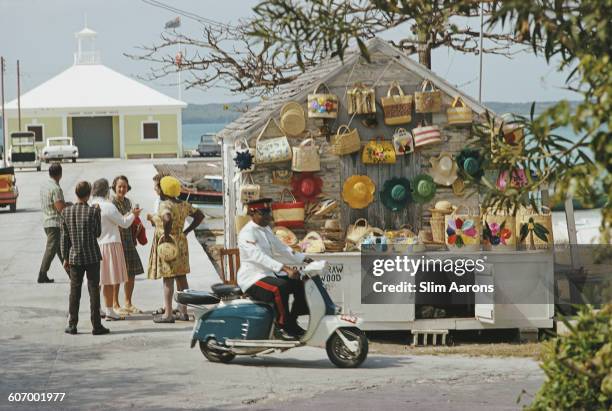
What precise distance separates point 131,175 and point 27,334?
34.6 meters

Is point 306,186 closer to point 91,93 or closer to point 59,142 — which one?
point 59,142

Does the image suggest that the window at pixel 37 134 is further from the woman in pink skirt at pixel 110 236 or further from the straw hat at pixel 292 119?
the woman in pink skirt at pixel 110 236

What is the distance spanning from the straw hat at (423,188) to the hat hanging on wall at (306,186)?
1.12m

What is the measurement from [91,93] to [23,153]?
59.3 ft

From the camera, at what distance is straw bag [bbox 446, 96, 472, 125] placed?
548 inches

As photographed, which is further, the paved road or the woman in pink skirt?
the woman in pink skirt

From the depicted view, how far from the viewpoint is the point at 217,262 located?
67.8 ft

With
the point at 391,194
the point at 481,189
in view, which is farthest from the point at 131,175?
the point at 481,189

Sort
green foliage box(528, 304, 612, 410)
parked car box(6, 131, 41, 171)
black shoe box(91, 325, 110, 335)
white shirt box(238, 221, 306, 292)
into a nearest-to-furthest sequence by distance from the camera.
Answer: green foliage box(528, 304, 612, 410)
white shirt box(238, 221, 306, 292)
black shoe box(91, 325, 110, 335)
parked car box(6, 131, 41, 171)

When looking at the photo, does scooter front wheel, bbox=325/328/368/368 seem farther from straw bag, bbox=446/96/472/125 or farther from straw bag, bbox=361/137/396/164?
straw bag, bbox=446/96/472/125

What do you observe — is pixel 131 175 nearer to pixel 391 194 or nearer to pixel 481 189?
pixel 391 194

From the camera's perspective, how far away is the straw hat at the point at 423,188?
1405 centimetres

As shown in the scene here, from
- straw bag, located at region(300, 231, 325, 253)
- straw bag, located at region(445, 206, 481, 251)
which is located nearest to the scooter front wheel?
straw bag, located at region(300, 231, 325, 253)

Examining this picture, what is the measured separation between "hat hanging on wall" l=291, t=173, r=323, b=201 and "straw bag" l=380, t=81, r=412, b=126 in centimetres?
110
